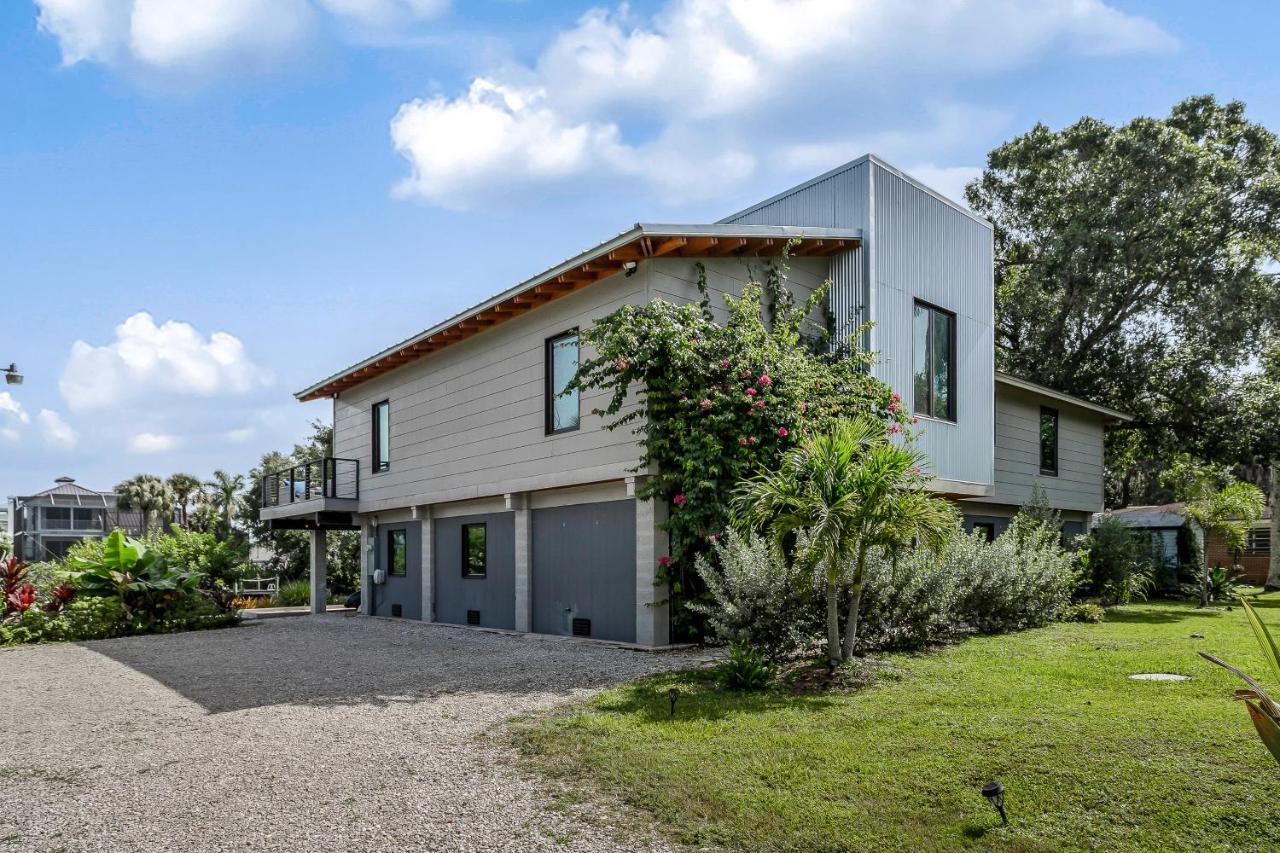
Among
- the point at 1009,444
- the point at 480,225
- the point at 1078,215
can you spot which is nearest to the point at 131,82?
the point at 480,225

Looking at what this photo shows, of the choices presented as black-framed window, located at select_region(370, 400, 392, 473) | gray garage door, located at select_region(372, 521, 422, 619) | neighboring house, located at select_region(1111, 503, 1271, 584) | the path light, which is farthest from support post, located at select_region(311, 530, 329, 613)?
neighboring house, located at select_region(1111, 503, 1271, 584)

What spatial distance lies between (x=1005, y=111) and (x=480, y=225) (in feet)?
24.5

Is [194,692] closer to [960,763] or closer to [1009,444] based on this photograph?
[960,763]

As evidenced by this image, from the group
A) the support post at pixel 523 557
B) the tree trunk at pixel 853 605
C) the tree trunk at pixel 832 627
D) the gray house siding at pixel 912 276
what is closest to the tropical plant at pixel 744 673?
the tree trunk at pixel 832 627

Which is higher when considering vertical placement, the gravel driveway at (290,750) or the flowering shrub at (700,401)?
the flowering shrub at (700,401)

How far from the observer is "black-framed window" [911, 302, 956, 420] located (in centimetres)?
1448

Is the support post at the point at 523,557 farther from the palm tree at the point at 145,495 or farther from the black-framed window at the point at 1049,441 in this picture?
the palm tree at the point at 145,495

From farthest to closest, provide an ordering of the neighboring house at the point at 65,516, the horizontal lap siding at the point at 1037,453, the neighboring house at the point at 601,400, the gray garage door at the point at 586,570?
the neighboring house at the point at 65,516, the horizontal lap siding at the point at 1037,453, the gray garage door at the point at 586,570, the neighboring house at the point at 601,400

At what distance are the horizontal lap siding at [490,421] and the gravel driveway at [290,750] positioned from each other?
303 cm

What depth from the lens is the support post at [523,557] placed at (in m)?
14.8

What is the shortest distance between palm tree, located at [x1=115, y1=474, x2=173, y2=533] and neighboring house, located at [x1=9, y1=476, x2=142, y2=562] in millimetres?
6619

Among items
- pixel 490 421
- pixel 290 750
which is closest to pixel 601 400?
pixel 490 421

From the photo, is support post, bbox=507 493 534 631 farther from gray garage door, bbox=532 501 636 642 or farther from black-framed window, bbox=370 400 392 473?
black-framed window, bbox=370 400 392 473

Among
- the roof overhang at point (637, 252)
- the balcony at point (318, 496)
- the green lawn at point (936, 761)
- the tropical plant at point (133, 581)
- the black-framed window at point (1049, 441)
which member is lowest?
the tropical plant at point (133, 581)
